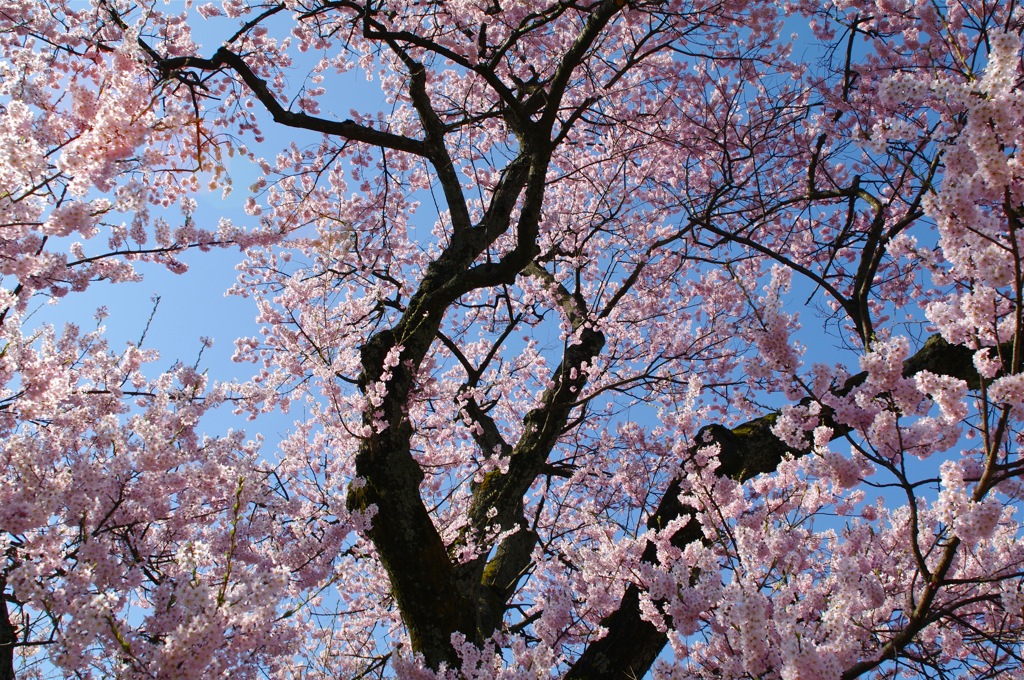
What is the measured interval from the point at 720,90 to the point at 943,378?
5.55 m

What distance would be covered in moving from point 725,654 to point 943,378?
140cm

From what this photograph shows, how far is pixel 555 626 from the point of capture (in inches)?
127

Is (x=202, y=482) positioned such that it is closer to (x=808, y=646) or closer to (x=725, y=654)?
(x=725, y=654)

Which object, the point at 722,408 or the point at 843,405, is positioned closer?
the point at 843,405

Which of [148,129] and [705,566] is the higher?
[148,129]

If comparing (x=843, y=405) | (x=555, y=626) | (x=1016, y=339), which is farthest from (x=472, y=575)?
(x=1016, y=339)

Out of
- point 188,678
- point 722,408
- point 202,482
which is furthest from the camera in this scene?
point 722,408

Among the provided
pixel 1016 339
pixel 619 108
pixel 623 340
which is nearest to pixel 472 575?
pixel 1016 339

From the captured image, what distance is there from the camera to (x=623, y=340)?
7.52m

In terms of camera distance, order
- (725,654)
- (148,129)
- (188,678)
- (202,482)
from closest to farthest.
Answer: (188,678) → (725,654) → (148,129) → (202,482)

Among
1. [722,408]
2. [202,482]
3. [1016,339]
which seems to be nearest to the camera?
[1016,339]

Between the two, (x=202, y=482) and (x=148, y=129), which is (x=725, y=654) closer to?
(x=202, y=482)

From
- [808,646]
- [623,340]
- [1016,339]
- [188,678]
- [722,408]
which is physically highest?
[623,340]

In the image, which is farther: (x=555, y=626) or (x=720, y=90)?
(x=720, y=90)
